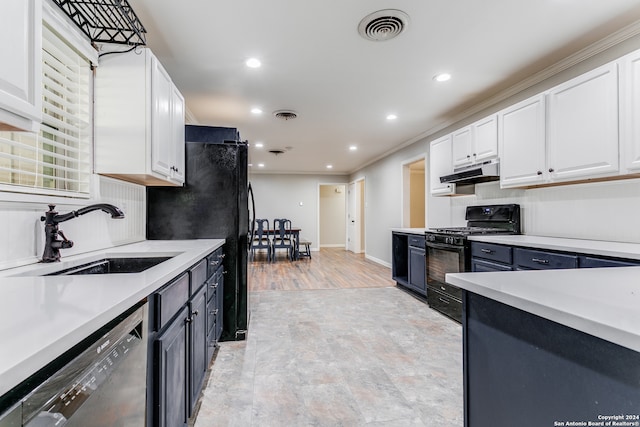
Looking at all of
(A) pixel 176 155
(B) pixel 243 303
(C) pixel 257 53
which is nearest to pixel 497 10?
(C) pixel 257 53

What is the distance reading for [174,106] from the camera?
93.7 inches

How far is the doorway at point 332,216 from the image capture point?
999 centimetres

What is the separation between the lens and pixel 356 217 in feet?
29.2

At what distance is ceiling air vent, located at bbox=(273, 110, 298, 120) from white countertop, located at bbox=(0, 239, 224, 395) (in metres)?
3.02

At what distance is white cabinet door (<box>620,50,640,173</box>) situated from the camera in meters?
1.95

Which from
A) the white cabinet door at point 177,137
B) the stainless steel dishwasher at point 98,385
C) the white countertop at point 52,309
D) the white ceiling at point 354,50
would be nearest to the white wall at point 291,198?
the white ceiling at point 354,50

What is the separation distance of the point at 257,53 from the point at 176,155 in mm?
1055

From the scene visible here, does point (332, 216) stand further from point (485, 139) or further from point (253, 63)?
point (253, 63)

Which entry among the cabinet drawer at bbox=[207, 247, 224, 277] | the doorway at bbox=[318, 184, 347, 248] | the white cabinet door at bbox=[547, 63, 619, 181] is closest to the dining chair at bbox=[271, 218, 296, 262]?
the doorway at bbox=[318, 184, 347, 248]

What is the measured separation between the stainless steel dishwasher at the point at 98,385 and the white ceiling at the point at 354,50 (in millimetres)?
1961

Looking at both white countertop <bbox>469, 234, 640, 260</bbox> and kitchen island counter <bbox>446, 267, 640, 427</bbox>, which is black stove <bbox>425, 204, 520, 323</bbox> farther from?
kitchen island counter <bbox>446, 267, 640, 427</bbox>

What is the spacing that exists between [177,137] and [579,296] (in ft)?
8.38

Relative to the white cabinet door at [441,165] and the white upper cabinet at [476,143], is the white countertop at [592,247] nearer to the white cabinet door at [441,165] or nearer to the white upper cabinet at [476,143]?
the white upper cabinet at [476,143]

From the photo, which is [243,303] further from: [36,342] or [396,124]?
[396,124]
